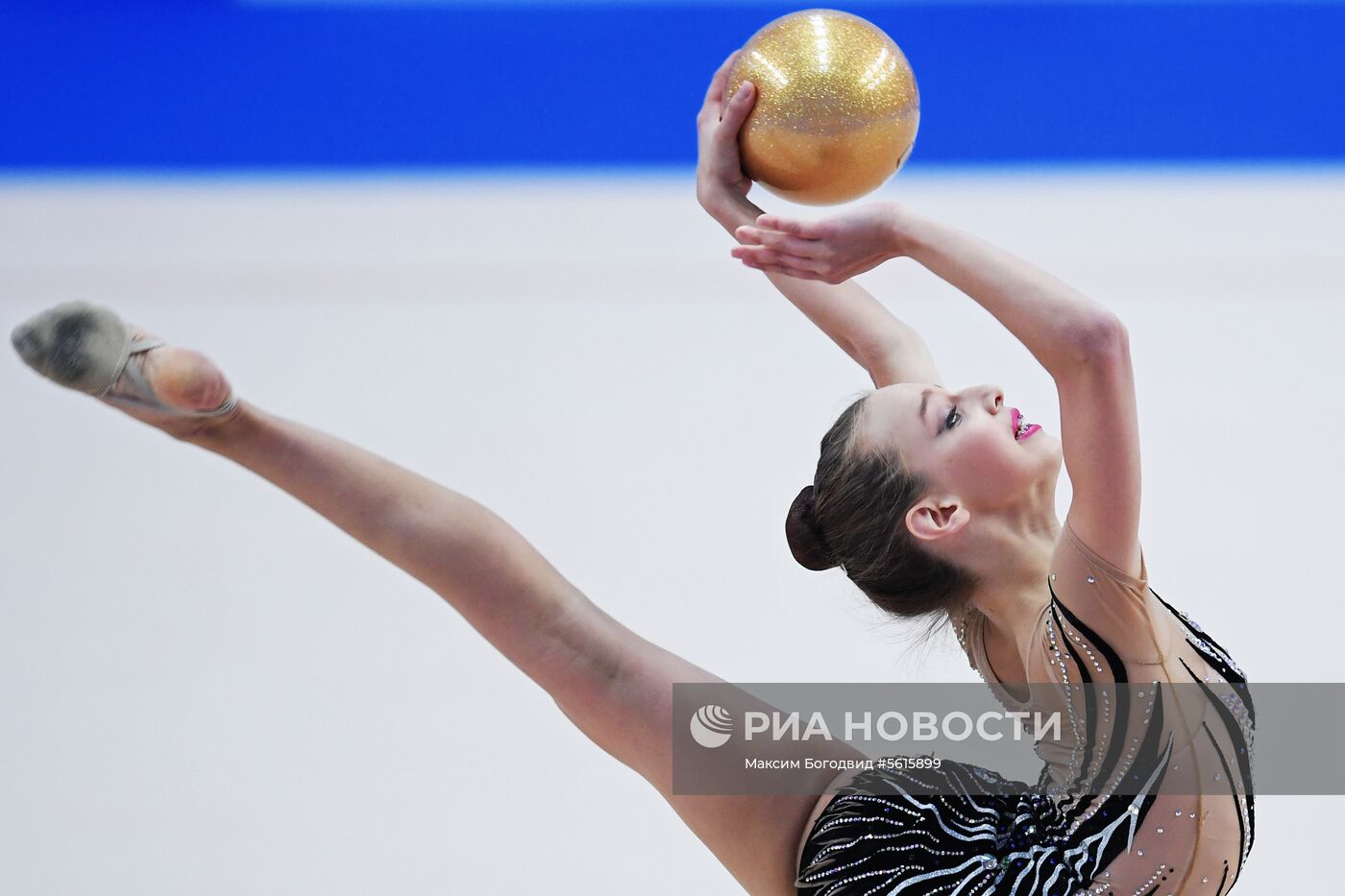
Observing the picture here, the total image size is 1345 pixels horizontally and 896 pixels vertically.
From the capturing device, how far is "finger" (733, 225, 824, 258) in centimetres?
160

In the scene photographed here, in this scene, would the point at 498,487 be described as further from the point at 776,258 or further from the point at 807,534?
the point at 776,258

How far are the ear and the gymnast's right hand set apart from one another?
0.44 metres

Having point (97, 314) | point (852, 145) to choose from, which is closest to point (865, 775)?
point (852, 145)

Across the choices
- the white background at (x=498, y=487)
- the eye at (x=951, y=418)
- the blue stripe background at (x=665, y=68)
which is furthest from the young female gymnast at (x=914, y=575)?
the blue stripe background at (x=665, y=68)

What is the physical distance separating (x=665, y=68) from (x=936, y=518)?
11.8 ft

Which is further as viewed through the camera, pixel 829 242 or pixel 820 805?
pixel 820 805

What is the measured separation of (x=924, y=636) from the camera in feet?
6.16

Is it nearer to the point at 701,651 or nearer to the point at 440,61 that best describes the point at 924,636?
the point at 701,651

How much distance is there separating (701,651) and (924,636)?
81cm

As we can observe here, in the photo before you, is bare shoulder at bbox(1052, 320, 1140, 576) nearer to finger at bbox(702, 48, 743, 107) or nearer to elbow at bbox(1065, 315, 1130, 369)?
elbow at bbox(1065, 315, 1130, 369)

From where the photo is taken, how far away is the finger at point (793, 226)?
62.1 inches

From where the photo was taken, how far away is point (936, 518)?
172 centimetres

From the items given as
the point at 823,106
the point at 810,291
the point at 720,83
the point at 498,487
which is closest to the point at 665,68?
the point at 498,487

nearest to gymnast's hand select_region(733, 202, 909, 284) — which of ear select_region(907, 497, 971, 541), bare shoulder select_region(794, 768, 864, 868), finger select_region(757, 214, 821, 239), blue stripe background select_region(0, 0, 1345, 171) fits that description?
finger select_region(757, 214, 821, 239)
